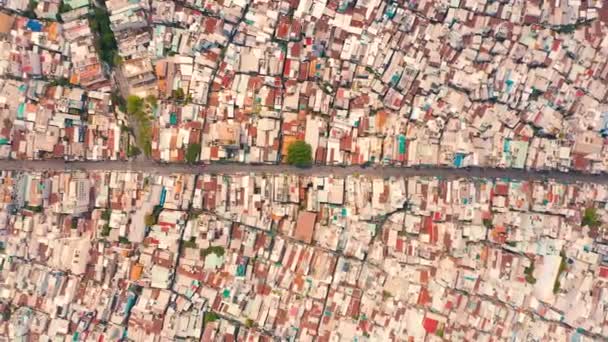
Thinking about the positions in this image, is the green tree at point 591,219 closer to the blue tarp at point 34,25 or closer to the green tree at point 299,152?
the green tree at point 299,152

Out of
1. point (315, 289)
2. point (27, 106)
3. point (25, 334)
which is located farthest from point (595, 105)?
point (25, 334)

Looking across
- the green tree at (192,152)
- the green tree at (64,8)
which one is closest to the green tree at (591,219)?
the green tree at (192,152)

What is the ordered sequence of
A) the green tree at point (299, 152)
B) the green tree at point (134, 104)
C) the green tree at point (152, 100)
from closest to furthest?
1. the green tree at point (299, 152)
2. the green tree at point (134, 104)
3. the green tree at point (152, 100)

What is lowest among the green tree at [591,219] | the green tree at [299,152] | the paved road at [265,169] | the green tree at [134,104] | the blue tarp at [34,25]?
the green tree at [591,219]

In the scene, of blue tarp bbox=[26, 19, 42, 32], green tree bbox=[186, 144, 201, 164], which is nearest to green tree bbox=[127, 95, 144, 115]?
green tree bbox=[186, 144, 201, 164]

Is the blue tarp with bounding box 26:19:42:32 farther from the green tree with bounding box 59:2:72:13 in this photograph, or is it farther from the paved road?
the paved road

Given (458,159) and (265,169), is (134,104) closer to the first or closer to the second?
(265,169)
